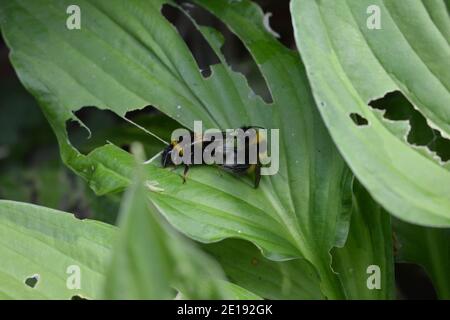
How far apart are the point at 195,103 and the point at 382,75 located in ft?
1.05

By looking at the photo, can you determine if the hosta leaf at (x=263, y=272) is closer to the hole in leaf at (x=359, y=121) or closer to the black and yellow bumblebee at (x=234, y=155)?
the black and yellow bumblebee at (x=234, y=155)

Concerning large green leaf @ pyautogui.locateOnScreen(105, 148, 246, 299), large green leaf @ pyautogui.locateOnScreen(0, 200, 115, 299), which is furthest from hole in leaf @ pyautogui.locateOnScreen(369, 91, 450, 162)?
large green leaf @ pyautogui.locateOnScreen(105, 148, 246, 299)

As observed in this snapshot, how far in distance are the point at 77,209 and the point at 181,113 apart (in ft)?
1.58

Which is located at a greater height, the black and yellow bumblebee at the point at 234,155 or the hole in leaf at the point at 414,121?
the hole in leaf at the point at 414,121

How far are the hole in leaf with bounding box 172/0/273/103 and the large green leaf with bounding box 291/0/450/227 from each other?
19.2 inches

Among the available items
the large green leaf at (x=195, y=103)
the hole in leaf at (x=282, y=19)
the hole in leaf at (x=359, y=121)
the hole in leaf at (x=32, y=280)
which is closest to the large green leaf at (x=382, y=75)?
the hole in leaf at (x=359, y=121)

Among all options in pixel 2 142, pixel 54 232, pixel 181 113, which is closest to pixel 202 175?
pixel 181 113

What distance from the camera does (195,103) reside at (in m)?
1.13

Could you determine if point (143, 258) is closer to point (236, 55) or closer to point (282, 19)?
point (236, 55)

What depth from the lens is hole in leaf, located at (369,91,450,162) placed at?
1.06 m

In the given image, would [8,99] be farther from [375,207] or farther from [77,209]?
[375,207]

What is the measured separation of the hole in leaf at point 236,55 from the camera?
1.53 m

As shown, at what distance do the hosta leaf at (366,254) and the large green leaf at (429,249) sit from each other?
0.11m

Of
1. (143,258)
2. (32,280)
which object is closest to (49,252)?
(32,280)
